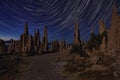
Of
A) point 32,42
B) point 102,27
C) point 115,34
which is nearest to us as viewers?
point 115,34

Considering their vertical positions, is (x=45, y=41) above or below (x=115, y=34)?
above

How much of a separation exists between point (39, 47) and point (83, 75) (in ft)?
212

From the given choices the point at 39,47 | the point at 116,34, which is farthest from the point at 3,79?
the point at 39,47

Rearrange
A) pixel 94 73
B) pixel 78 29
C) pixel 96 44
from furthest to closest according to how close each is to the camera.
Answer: pixel 78 29, pixel 96 44, pixel 94 73

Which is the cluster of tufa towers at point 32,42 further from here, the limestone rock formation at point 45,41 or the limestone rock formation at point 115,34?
the limestone rock formation at point 115,34

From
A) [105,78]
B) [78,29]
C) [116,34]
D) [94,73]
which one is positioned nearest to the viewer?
[105,78]

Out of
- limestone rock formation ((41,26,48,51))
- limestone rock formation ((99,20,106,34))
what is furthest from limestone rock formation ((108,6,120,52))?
limestone rock formation ((41,26,48,51))

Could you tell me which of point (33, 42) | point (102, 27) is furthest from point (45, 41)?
point (102, 27)

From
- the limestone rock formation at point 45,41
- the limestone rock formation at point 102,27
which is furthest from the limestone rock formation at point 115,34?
the limestone rock formation at point 45,41

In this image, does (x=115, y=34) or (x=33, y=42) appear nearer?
(x=115, y=34)

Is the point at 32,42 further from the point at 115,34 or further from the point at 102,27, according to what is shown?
the point at 115,34

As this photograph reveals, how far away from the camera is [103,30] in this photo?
2849 inches

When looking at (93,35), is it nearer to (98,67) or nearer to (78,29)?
(78,29)

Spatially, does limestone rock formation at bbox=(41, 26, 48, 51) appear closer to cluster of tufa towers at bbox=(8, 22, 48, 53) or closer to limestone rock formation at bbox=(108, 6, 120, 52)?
cluster of tufa towers at bbox=(8, 22, 48, 53)
